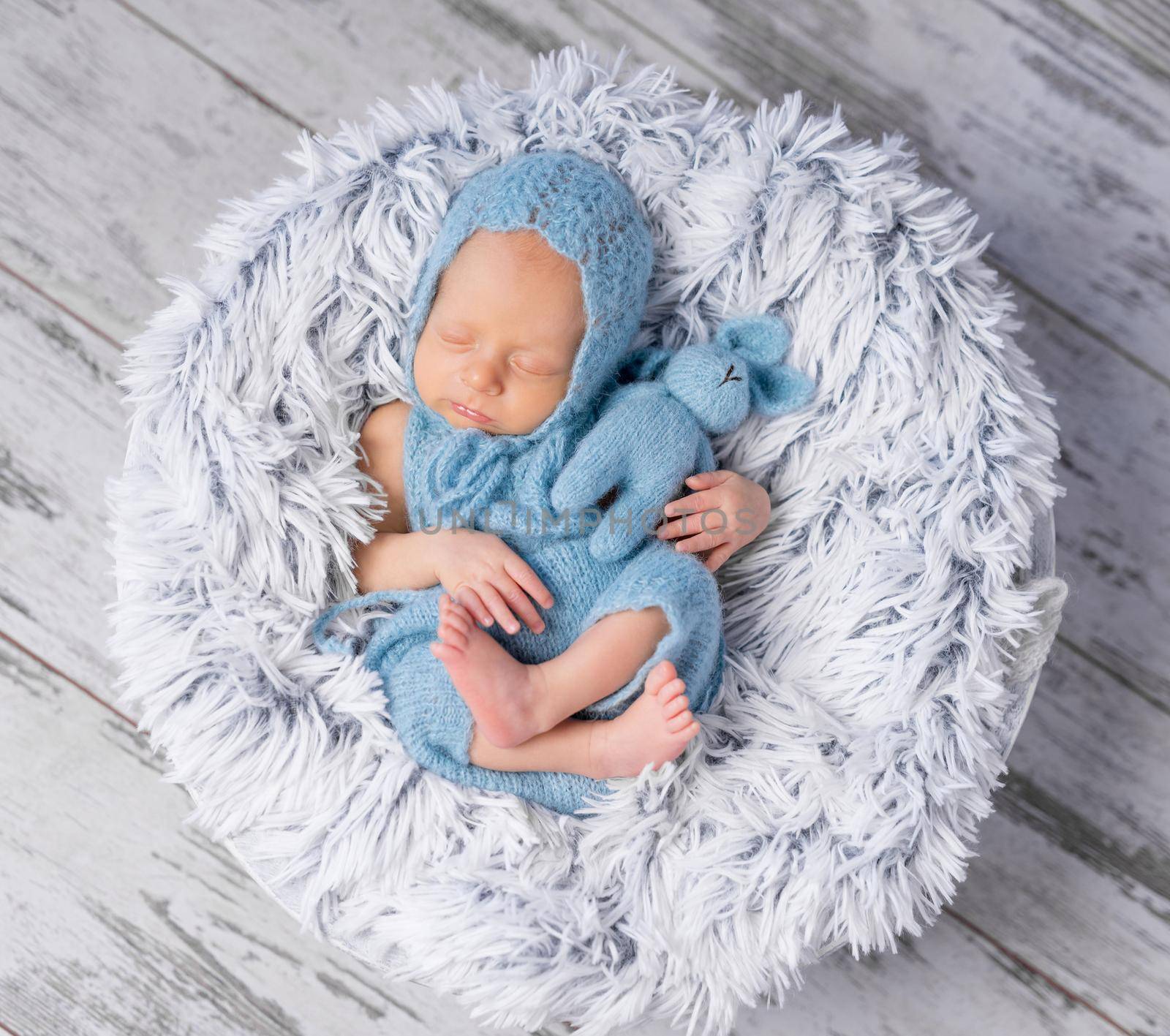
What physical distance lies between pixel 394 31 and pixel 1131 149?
3.34 feet

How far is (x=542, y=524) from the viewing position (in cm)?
104

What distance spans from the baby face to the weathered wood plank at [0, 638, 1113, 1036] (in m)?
0.69

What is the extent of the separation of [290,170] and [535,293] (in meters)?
0.54

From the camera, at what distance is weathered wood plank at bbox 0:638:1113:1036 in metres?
1.21

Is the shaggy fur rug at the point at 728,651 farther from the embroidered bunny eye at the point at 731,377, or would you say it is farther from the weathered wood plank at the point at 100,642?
Answer: the weathered wood plank at the point at 100,642

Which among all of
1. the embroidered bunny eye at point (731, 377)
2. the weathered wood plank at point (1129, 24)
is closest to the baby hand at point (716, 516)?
the embroidered bunny eye at point (731, 377)

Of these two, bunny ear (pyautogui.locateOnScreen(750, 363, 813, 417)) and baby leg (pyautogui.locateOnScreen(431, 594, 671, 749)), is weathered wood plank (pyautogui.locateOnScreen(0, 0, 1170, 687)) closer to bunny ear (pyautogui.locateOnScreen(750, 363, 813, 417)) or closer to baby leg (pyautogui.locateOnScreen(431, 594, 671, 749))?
bunny ear (pyautogui.locateOnScreen(750, 363, 813, 417))

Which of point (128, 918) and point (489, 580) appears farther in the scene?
point (128, 918)

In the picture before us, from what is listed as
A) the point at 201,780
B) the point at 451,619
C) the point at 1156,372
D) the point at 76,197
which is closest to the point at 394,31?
the point at 76,197

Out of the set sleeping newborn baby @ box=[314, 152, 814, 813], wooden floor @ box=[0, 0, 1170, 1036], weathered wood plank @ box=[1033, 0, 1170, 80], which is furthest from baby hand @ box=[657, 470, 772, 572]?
weathered wood plank @ box=[1033, 0, 1170, 80]

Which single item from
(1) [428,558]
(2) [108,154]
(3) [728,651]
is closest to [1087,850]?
(3) [728,651]

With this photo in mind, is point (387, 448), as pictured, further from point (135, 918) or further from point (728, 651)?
point (135, 918)

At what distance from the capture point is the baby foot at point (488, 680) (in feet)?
3.00

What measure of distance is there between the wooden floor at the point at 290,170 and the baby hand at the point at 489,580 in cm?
53
